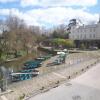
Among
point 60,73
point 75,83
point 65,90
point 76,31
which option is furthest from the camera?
point 76,31

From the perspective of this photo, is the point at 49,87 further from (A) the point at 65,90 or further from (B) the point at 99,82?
(B) the point at 99,82

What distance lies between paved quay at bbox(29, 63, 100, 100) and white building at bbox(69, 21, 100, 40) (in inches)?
2542

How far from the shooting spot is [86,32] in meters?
96.2

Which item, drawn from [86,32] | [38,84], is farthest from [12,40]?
[86,32]

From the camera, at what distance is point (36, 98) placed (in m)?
20.8

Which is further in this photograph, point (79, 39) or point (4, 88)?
point (79, 39)

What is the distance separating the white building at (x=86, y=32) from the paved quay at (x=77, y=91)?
2542 inches

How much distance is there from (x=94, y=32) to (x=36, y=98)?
75.9m

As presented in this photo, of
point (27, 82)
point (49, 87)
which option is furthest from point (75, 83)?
point (27, 82)

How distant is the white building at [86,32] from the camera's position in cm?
9331

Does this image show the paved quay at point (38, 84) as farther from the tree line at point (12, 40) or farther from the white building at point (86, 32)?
the white building at point (86, 32)

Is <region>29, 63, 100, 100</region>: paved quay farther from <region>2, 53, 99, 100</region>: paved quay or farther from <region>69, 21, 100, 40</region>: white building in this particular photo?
<region>69, 21, 100, 40</region>: white building

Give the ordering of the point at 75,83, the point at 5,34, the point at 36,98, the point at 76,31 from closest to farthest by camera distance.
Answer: the point at 36,98 → the point at 75,83 → the point at 5,34 → the point at 76,31

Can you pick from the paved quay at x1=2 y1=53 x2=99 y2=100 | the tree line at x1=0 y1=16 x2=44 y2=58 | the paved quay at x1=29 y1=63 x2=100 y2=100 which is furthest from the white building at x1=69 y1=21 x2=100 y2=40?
the paved quay at x1=29 y1=63 x2=100 y2=100
